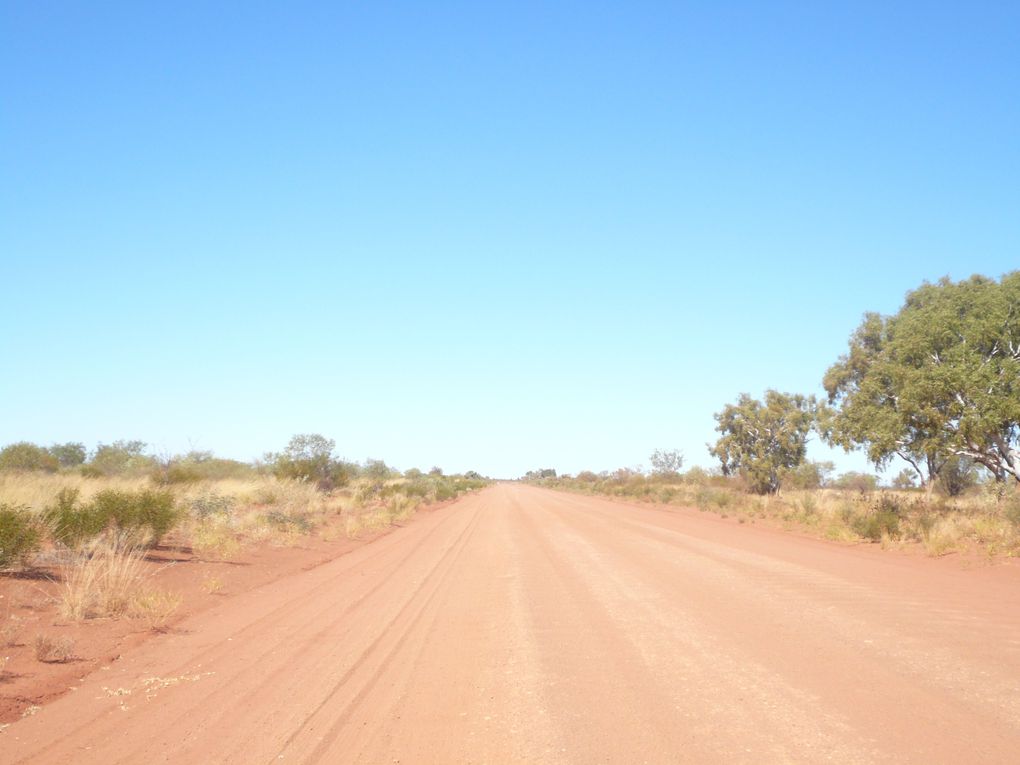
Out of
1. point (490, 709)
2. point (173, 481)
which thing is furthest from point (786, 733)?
point (173, 481)

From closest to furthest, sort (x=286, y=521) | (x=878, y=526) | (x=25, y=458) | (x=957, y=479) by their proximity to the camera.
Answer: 1. (x=878, y=526)
2. (x=286, y=521)
3. (x=25, y=458)
4. (x=957, y=479)

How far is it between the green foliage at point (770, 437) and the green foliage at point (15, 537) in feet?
175

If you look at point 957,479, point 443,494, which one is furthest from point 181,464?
point 957,479

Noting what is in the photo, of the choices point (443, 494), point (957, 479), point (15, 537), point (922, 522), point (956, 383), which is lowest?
point (443, 494)

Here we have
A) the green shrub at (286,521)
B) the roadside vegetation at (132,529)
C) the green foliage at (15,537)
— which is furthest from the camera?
the green shrub at (286,521)

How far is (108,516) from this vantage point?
15508mm

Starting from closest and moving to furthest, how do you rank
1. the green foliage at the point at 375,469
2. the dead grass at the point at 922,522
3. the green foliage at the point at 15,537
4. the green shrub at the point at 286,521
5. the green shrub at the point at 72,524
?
the green foliage at the point at 15,537 < the green shrub at the point at 72,524 < the dead grass at the point at 922,522 < the green shrub at the point at 286,521 < the green foliage at the point at 375,469

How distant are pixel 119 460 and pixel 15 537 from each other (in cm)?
4643

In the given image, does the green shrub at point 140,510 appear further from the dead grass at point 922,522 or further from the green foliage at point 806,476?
the green foliage at point 806,476

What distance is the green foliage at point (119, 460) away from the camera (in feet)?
143

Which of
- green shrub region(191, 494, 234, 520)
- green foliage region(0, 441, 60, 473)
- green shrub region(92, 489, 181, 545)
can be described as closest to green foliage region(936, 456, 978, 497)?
green shrub region(191, 494, 234, 520)

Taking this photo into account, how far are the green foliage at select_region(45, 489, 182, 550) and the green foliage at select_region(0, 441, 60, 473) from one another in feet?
91.2

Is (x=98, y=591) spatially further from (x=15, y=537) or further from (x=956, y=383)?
(x=956, y=383)

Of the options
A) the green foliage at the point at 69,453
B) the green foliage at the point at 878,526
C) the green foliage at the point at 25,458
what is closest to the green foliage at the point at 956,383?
the green foliage at the point at 878,526
